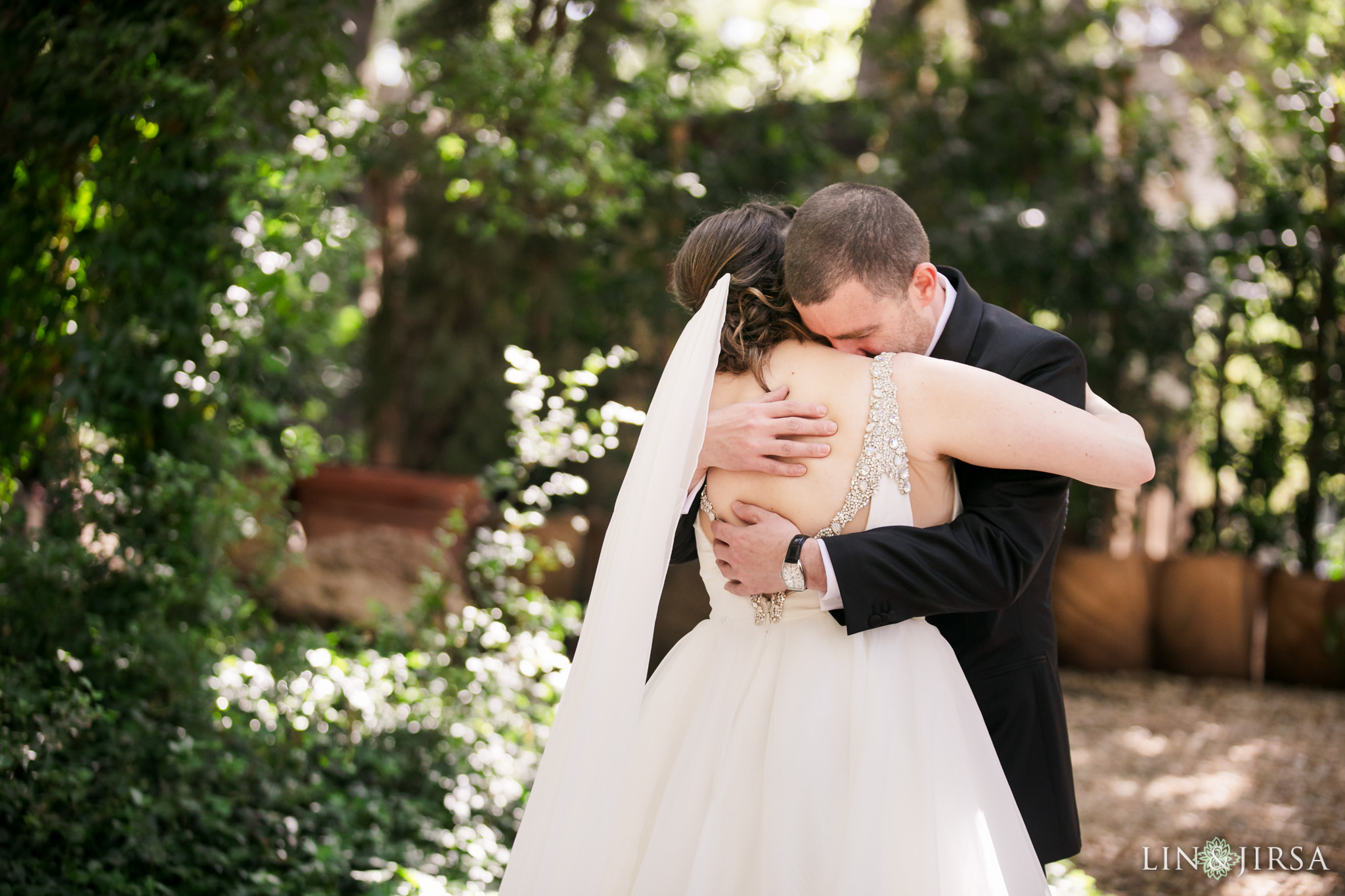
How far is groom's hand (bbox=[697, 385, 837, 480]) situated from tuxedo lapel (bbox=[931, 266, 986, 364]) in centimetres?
33

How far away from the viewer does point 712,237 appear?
2041 millimetres

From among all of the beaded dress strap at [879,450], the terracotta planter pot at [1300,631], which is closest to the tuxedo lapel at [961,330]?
the beaded dress strap at [879,450]

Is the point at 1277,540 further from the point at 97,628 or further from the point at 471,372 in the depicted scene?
the point at 97,628

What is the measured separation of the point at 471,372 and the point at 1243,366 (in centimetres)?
513

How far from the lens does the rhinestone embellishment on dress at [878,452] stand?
5.80 ft

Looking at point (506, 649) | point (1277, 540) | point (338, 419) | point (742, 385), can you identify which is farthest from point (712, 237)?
point (338, 419)

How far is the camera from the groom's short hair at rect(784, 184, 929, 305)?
1.74 m

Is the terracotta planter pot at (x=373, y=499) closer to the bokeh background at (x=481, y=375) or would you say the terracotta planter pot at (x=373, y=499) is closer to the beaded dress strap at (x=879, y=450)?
the bokeh background at (x=481, y=375)

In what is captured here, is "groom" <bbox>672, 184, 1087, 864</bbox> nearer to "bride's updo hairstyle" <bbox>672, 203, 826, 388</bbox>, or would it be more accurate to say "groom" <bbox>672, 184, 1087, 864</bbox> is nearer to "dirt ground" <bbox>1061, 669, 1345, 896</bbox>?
"bride's updo hairstyle" <bbox>672, 203, 826, 388</bbox>

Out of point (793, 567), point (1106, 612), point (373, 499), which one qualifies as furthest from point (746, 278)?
point (1106, 612)

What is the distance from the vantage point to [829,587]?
69.0 inches

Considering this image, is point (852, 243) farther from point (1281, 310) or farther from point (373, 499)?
point (1281, 310)

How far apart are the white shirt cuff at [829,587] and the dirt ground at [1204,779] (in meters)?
2.42

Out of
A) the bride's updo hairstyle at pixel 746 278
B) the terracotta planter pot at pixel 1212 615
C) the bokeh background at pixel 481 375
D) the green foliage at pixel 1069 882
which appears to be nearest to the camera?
the bride's updo hairstyle at pixel 746 278
